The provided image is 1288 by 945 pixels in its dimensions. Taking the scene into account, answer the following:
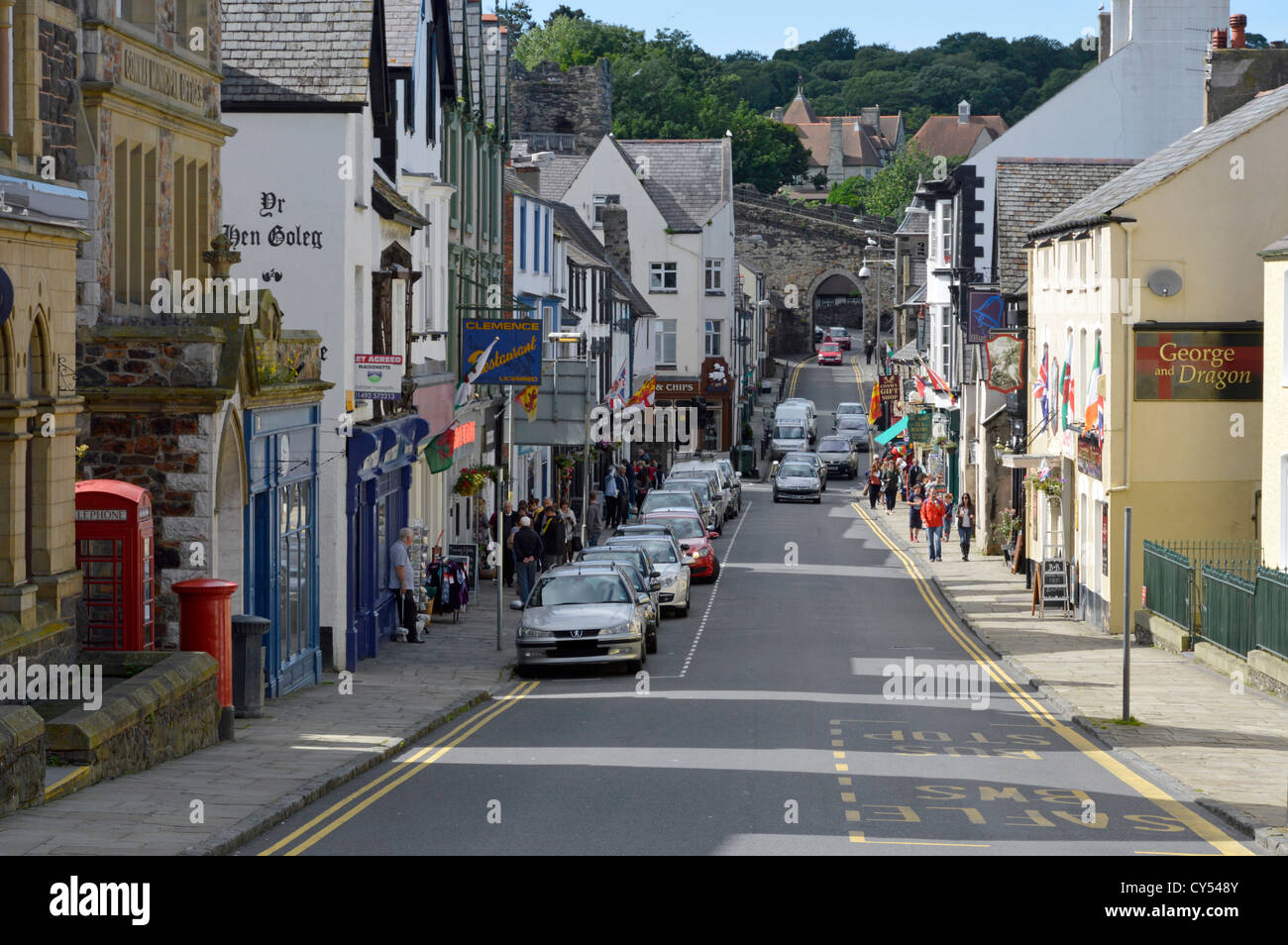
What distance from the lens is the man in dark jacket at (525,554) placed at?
3228cm

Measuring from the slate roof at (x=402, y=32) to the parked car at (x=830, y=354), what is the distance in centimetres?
9305

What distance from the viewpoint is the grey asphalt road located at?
1255 cm

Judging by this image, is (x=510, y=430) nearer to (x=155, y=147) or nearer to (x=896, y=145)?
(x=155, y=147)

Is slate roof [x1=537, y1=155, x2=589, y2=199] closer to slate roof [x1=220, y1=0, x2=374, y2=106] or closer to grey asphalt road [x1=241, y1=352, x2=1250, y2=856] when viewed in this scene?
grey asphalt road [x1=241, y1=352, x2=1250, y2=856]

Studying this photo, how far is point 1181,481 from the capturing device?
3073 centimetres

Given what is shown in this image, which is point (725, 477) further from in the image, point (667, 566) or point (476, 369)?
point (476, 369)

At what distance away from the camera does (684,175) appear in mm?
84812

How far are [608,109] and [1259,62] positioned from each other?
67594 mm

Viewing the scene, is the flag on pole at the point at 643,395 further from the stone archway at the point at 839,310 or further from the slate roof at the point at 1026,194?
the stone archway at the point at 839,310

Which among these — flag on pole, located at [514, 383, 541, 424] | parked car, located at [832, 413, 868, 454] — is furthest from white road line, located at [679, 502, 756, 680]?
parked car, located at [832, 413, 868, 454]

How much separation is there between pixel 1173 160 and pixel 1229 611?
10394 millimetres

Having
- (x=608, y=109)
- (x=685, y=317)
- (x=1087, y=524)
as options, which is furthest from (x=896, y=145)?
(x=1087, y=524)

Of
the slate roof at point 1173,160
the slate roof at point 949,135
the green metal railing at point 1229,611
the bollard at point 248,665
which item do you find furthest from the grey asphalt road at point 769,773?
the slate roof at point 949,135

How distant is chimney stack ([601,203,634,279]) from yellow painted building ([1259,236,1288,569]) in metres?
50.5
